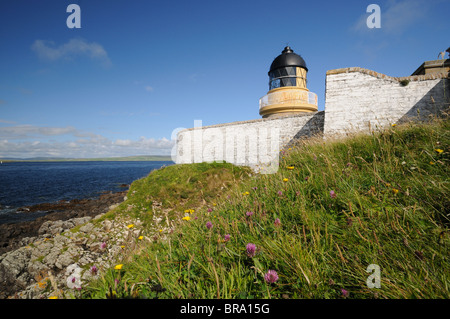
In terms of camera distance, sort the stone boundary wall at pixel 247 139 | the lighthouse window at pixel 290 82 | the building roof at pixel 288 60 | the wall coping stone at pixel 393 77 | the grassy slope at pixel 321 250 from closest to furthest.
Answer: the grassy slope at pixel 321 250
the wall coping stone at pixel 393 77
the stone boundary wall at pixel 247 139
the lighthouse window at pixel 290 82
the building roof at pixel 288 60

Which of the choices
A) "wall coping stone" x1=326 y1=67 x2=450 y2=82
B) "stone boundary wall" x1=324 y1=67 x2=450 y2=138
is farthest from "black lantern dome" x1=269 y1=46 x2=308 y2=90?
"stone boundary wall" x1=324 y1=67 x2=450 y2=138

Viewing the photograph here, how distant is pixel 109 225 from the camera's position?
27.3 ft

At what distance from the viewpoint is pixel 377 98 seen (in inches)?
364

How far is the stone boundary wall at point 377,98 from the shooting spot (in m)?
8.41

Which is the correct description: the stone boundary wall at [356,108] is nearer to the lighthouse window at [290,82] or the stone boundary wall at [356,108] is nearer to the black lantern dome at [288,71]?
the lighthouse window at [290,82]

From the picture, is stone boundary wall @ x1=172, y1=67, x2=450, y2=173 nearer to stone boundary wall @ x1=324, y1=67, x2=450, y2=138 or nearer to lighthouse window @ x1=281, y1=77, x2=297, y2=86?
stone boundary wall @ x1=324, y1=67, x2=450, y2=138

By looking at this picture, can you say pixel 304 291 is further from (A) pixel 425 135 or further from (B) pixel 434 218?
(A) pixel 425 135

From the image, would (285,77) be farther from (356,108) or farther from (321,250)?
(321,250)

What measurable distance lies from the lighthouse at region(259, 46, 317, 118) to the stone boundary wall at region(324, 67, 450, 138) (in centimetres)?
588

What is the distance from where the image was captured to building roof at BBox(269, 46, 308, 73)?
18.3m

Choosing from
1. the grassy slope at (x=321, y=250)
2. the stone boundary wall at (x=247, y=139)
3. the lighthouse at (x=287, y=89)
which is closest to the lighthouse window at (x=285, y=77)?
the lighthouse at (x=287, y=89)

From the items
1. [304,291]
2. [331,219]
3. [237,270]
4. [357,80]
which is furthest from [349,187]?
[357,80]

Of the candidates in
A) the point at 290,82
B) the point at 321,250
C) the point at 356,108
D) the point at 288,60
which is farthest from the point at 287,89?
the point at 321,250

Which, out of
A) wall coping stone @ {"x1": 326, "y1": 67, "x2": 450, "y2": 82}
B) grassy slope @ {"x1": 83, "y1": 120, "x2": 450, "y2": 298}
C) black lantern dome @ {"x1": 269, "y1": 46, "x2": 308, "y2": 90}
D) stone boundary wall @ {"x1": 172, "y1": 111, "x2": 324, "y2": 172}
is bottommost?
grassy slope @ {"x1": 83, "y1": 120, "x2": 450, "y2": 298}
